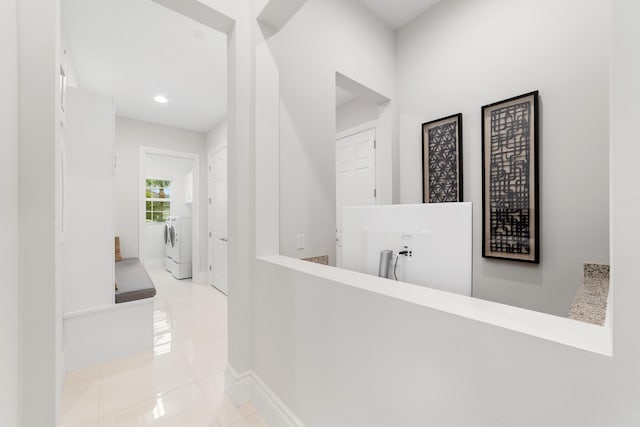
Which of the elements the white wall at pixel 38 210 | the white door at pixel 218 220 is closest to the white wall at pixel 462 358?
the white wall at pixel 38 210

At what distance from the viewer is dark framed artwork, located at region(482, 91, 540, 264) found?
1.86 metres

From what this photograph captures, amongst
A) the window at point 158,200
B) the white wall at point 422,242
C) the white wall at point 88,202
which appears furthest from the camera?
the window at point 158,200

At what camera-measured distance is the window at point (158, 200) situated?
22.3 ft

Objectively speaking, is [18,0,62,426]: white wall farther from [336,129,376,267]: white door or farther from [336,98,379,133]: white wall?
[336,98,379,133]: white wall

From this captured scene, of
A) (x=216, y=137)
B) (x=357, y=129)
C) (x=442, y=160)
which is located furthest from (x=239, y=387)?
(x=216, y=137)

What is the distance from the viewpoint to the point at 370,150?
10.9ft

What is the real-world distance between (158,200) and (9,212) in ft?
21.9

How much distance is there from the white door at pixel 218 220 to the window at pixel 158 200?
10.5ft

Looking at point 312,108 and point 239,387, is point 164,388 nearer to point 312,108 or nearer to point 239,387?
point 239,387

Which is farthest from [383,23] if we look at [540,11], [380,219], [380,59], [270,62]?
[380,219]

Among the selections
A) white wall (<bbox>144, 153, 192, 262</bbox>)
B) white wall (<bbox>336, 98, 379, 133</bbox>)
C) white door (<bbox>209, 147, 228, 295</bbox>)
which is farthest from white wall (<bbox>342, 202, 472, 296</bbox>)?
white wall (<bbox>144, 153, 192, 262</bbox>)

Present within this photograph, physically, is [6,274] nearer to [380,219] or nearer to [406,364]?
[406,364]

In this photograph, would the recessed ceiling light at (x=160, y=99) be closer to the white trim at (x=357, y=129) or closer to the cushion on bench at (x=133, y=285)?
the cushion on bench at (x=133, y=285)

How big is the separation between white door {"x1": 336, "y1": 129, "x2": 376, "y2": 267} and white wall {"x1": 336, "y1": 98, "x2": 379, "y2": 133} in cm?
16
